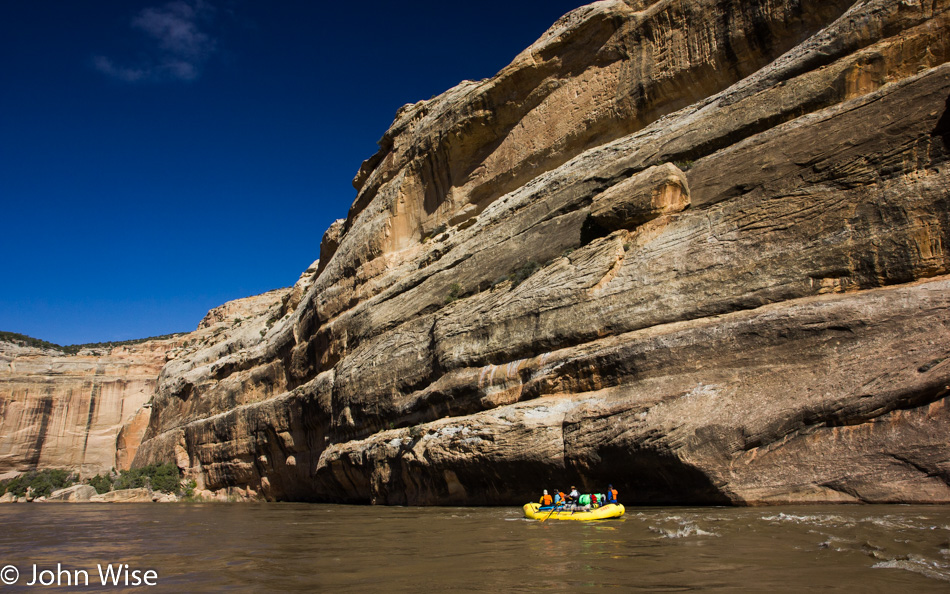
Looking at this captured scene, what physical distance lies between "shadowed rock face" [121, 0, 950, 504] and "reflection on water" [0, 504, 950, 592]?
49.8 inches

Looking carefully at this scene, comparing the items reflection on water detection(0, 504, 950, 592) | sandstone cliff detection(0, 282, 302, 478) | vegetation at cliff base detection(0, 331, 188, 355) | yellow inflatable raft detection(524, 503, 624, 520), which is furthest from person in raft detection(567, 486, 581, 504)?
vegetation at cliff base detection(0, 331, 188, 355)

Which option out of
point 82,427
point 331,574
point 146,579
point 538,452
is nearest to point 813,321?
point 538,452

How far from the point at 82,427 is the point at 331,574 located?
54.4 meters

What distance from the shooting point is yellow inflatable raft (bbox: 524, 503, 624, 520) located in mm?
10125

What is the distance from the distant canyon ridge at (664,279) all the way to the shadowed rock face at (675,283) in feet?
0.17

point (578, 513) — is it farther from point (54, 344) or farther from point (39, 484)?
point (54, 344)

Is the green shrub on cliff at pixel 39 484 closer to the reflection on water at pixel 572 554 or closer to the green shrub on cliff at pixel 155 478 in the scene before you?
the green shrub on cliff at pixel 155 478

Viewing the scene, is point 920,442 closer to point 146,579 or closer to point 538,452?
point 538,452

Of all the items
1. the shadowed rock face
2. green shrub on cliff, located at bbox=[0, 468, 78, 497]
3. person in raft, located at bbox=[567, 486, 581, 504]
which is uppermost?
the shadowed rock face

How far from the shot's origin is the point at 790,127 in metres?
12.9

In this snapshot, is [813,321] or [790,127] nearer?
[813,321]

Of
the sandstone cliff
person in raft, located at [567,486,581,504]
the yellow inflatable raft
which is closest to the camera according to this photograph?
the yellow inflatable raft

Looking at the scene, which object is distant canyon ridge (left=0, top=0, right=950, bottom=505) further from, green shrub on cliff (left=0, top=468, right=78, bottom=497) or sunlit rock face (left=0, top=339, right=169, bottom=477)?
sunlit rock face (left=0, top=339, right=169, bottom=477)

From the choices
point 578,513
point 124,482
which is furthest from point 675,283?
point 124,482
